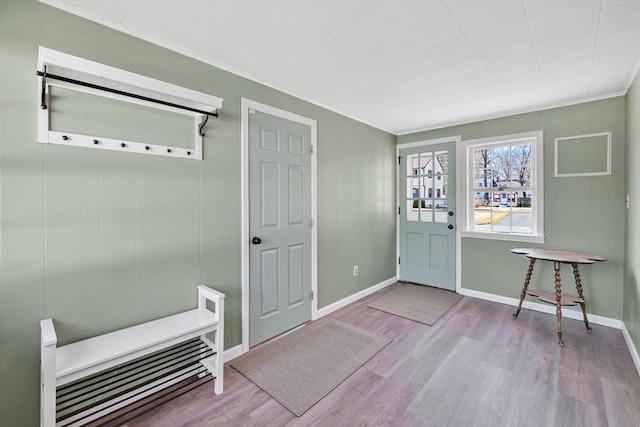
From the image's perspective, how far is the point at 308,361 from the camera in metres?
2.35

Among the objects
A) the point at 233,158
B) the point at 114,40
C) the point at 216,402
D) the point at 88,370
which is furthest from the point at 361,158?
the point at 88,370

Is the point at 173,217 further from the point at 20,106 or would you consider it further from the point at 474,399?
the point at 474,399

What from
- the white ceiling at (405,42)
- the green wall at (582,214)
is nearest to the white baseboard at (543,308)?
the green wall at (582,214)

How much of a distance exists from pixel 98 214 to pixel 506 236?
4.16 meters

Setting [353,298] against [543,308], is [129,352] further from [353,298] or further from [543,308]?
[543,308]

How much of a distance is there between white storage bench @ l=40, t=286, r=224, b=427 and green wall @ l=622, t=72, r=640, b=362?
10.7ft

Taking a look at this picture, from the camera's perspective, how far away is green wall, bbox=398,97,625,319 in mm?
2928

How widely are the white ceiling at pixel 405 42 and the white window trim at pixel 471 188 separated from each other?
61 centimetres

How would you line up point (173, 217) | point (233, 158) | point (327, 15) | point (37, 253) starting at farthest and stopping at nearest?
point (233, 158), point (173, 217), point (327, 15), point (37, 253)

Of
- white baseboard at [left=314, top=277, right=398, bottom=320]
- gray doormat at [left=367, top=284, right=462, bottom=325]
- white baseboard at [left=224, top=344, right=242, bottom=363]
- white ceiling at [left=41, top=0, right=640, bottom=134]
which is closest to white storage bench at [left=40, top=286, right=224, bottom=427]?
white baseboard at [left=224, top=344, right=242, bottom=363]

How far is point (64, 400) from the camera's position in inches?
61.8

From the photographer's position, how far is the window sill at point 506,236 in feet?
11.2

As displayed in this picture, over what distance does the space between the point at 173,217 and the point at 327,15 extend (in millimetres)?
1657

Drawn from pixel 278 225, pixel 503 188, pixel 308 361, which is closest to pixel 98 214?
pixel 278 225
